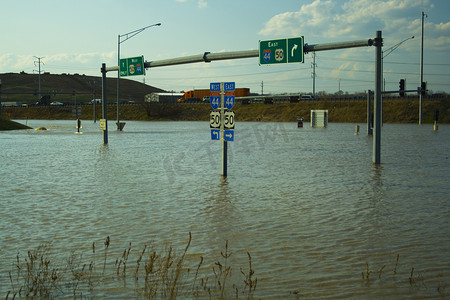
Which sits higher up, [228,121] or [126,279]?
[228,121]

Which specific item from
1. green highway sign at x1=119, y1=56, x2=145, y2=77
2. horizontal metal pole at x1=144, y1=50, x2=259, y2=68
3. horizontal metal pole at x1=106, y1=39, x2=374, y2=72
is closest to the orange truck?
green highway sign at x1=119, y1=56, x2=145, y2=77

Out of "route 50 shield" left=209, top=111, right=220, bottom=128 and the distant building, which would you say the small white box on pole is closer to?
"route 50 shield" left=209, top=111, right=220, bottom=128

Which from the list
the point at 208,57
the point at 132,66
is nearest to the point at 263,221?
the point at 208,57

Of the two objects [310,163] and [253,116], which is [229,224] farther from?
[253,116]

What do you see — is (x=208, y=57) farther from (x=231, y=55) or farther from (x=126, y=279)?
(x=126, y=279)

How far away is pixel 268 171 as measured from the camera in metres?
19.9

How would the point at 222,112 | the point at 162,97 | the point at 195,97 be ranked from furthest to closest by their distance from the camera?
the point at 162,97
the point at 195,97
the point at 222,112

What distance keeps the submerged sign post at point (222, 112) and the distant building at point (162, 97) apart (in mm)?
137103

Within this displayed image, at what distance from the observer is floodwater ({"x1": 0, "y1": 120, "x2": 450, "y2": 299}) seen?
6949mm

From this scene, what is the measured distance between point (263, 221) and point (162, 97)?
150149mm

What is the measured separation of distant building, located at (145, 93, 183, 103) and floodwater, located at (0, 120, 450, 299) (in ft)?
448

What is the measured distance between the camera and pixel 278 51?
26234 mm

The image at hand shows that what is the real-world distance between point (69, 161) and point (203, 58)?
7.75m


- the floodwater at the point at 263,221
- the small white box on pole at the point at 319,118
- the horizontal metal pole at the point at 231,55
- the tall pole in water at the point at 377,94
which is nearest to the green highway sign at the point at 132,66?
the horizontal metal pole at the point at 231,55
